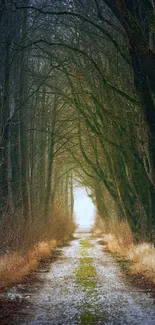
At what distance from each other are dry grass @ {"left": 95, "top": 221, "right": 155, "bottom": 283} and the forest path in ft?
1.86

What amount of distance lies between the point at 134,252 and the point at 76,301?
7280 mm

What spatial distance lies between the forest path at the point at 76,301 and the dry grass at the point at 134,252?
1.86 feet

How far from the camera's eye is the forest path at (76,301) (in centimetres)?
682

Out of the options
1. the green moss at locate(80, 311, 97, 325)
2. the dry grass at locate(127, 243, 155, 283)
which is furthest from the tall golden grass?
the dry grass at locate(127, 243, 155, 283)

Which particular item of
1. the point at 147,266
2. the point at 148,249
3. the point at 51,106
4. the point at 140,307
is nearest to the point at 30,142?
the point at 51,106

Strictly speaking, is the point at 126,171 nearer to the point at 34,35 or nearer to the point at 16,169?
the point at 16,169

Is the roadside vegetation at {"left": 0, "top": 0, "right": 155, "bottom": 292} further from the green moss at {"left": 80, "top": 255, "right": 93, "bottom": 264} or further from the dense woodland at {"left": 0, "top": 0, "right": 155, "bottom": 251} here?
the green moss at {"left": 80, "top": 255, "right": 93, "bottom": 264}

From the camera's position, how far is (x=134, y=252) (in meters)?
15.3

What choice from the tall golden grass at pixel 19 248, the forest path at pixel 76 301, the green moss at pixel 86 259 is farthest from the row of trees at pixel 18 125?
the forest path at pixel 76 301

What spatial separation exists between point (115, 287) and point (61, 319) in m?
3.51

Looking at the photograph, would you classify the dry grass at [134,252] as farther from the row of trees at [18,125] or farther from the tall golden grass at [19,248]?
the row of trees at [18,125]

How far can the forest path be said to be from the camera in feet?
22.4

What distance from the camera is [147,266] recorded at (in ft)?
38.9

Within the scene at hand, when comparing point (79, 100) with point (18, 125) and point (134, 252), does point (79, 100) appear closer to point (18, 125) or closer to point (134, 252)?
point (18, 125)
